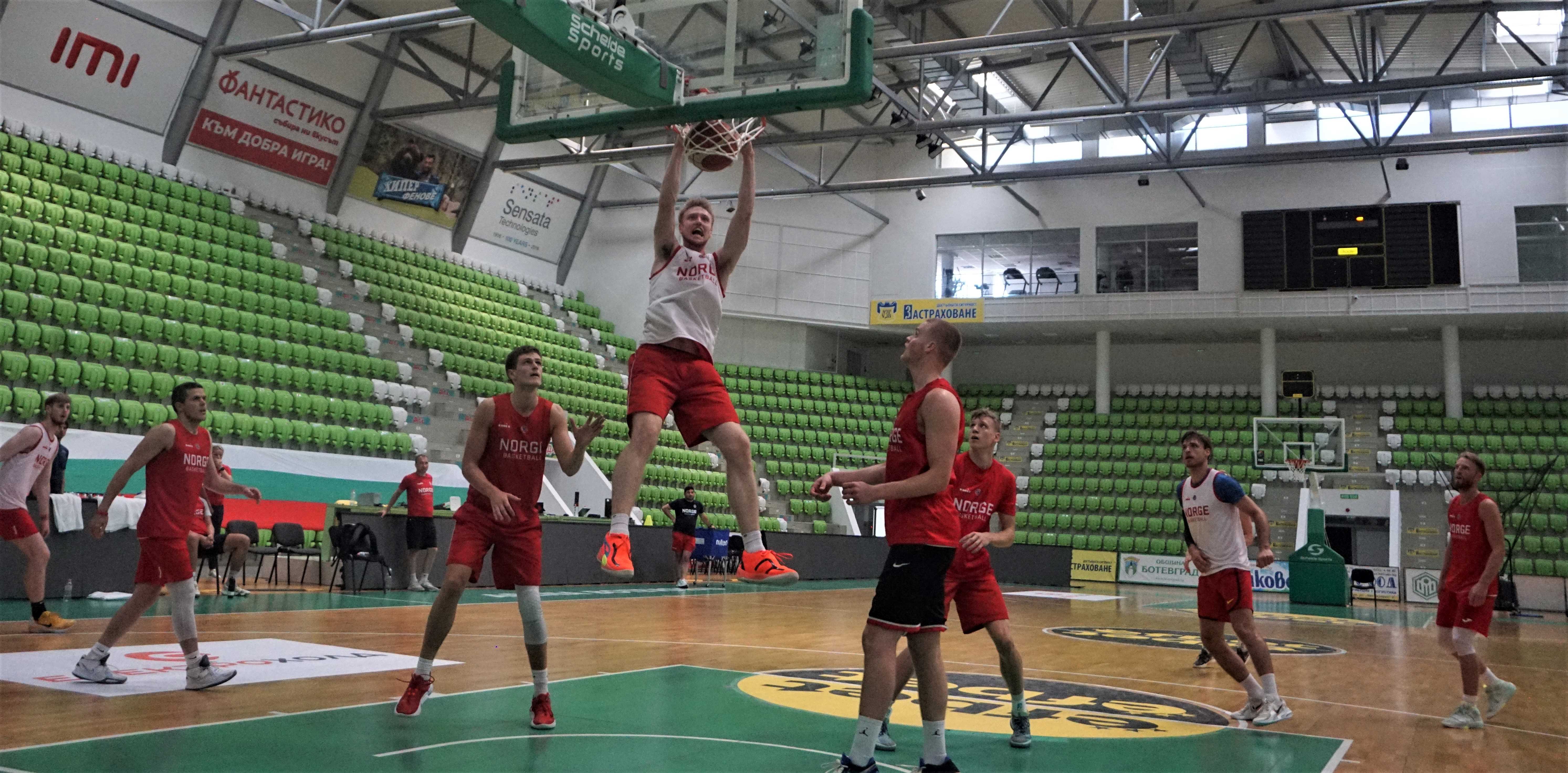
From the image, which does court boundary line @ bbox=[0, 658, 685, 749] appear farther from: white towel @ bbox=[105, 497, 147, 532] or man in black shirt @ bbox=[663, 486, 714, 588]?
man in black shirt @ bbox=[663, 486, 714, 588]

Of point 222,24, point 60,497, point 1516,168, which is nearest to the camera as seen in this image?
point 60,497

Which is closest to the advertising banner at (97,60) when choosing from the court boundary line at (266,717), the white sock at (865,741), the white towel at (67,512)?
the white towel at (67,512)

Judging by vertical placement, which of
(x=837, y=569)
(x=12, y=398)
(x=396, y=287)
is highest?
(x=396, y=287)

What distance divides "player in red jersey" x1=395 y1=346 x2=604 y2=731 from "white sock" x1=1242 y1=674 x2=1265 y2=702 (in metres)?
4.11

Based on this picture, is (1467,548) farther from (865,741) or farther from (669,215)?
(669,215)

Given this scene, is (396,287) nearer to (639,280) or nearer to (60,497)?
(639,280)

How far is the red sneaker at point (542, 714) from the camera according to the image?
17.2 feet

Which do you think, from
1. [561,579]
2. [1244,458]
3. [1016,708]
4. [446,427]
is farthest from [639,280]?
[1016,708]

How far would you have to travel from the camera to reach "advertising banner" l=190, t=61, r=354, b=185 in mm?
21109

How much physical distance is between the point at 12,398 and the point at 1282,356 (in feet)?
97.5

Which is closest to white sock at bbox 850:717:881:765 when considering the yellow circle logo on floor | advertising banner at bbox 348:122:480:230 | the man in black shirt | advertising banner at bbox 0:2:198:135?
the yellow circle logo on floor

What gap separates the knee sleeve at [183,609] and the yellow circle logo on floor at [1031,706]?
10.6 ft

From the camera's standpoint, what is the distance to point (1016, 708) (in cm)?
547

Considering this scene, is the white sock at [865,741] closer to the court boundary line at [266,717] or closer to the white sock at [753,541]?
the white sock at [753,541]
